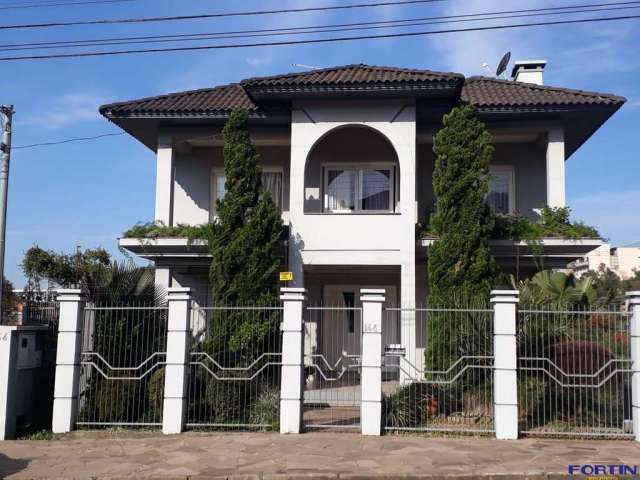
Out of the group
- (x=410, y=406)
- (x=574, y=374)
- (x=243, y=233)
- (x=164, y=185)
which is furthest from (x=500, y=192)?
(x=164, y=185)

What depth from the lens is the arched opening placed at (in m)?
16.5

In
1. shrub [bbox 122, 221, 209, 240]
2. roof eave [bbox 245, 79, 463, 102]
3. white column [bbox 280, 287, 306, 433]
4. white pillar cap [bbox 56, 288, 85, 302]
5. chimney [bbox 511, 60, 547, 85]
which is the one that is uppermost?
chimney [bbox 511, 60, 547, 85]

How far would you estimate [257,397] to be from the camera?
37.1 feet

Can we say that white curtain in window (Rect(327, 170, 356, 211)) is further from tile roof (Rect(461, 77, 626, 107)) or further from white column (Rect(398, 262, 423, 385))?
tile roof (Rect(461, 77, 626, 107))

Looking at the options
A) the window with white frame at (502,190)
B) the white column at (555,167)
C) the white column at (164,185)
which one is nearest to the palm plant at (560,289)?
the white column at (555,167)

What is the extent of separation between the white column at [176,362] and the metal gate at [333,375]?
79.6 inches

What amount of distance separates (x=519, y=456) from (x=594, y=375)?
218 cm

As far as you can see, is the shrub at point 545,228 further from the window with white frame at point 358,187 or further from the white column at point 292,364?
the white column at point 292,364

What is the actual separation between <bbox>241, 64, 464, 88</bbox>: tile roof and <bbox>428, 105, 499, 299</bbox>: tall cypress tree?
1168 millimetres

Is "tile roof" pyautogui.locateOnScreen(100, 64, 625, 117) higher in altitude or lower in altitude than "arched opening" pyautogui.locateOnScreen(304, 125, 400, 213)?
higher

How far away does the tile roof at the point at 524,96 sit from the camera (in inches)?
586

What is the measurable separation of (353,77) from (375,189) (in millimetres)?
3019

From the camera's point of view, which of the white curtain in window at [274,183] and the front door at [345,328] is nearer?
the front door at [345,328]

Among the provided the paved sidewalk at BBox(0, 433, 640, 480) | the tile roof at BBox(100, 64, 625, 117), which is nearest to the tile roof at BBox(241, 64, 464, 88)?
the tile roof at BBox(100, 64, 625, 117)
